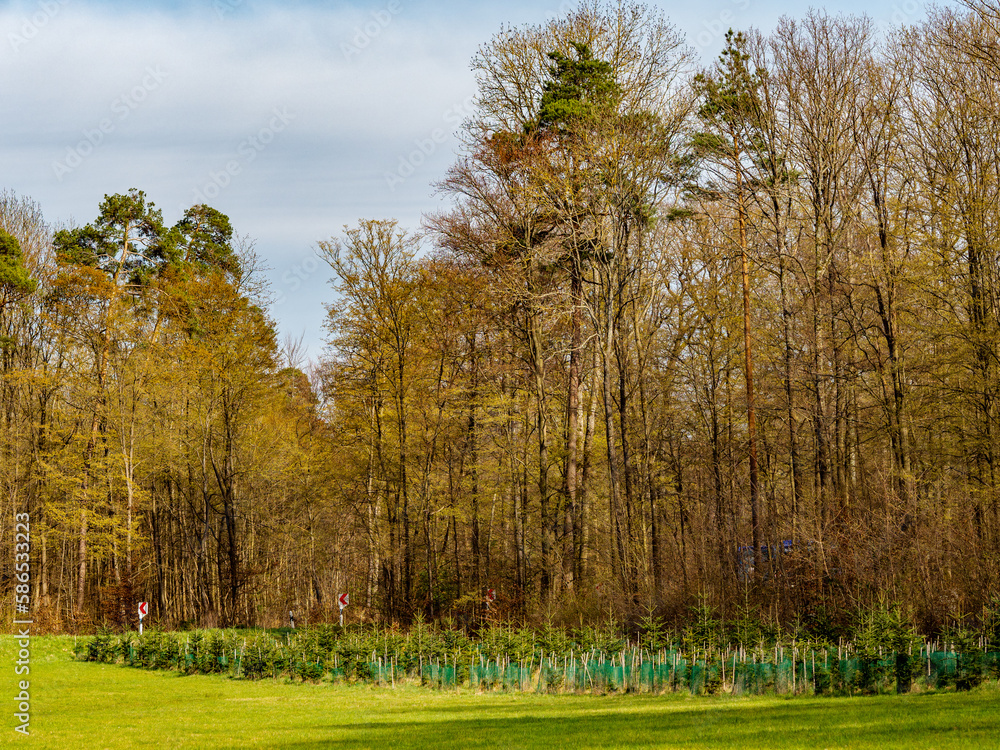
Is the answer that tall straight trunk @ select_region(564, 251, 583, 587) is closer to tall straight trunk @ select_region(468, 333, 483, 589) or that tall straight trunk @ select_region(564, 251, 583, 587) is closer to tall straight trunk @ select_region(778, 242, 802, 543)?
tall straight trunk @ select_region(468, 333, 483, 589)

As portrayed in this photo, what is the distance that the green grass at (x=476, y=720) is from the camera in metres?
9.64

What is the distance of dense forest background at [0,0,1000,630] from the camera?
2086 cm

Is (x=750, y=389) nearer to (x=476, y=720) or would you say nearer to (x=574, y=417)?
(x=574, y=417)

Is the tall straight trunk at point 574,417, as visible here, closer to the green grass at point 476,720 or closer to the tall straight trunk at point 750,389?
the tall straight trunk at point 750,389

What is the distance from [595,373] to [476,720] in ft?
60.4

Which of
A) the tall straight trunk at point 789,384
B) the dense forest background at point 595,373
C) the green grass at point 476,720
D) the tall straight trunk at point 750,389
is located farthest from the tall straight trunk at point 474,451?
the green grass at point 476,720

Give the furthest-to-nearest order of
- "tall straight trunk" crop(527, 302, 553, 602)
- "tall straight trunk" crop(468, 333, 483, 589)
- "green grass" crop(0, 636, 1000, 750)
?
"tall straight trunk" crop(468, 333, 483, 589)
"tall straight trunk" crop(527, 302, 553, 602)
"green grass" crop(0, 636, 1000, 750)

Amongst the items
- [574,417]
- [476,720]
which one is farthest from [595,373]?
[476,720]

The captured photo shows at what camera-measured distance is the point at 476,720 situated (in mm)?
12414

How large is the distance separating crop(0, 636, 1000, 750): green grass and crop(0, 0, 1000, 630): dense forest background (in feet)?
16.3

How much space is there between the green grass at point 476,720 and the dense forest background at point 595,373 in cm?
497

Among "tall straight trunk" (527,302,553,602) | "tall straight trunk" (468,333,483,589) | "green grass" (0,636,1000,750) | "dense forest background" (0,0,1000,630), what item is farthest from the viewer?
"tall straight trunk" (468,333,483,589)

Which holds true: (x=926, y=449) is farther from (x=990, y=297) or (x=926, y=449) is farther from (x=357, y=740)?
(x=357, y=740)

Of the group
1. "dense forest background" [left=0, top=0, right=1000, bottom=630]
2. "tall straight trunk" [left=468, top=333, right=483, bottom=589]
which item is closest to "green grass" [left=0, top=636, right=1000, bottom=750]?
"dense forest background" [left=0, top=0, right=1000, bottom=630]
